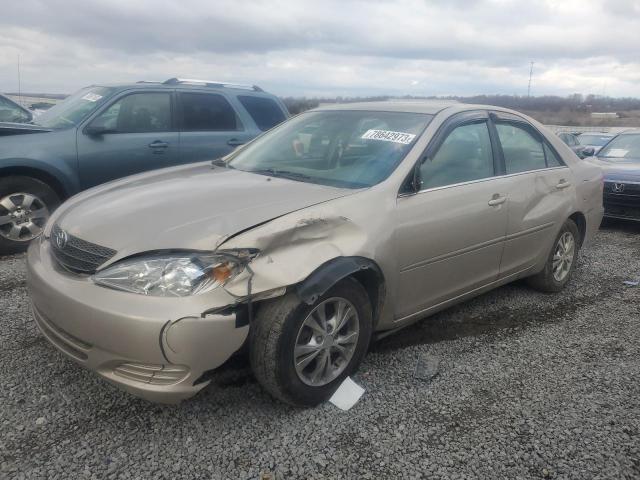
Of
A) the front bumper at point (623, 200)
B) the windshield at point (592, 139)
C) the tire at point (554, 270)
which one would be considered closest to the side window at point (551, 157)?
the tire at point (554, 270)

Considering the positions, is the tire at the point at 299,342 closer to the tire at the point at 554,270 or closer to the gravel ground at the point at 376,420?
the gravel ground at the point at 376,420

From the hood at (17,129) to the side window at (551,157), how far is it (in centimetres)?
482

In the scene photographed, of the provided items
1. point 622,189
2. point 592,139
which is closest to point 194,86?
point 622,189

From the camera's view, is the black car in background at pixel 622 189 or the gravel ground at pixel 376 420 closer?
the gravel ground at pixel 376 420

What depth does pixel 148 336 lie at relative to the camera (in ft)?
7.72

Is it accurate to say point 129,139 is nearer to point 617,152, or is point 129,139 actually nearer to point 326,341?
point 326,341

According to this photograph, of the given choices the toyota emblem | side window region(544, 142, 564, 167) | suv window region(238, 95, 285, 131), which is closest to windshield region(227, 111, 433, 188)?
the toyota emblem

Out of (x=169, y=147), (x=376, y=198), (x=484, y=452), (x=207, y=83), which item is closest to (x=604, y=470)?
(x=484, y=452)

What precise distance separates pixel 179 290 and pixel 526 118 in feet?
11.3

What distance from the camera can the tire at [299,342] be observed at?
101 inches

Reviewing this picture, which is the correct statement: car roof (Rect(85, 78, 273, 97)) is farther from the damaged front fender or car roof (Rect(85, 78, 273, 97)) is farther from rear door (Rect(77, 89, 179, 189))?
the damaged front fender

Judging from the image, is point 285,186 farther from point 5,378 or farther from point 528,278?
point 528,278

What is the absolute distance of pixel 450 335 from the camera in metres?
3.88

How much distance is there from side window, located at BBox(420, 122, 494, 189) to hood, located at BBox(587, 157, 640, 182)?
4.59m
